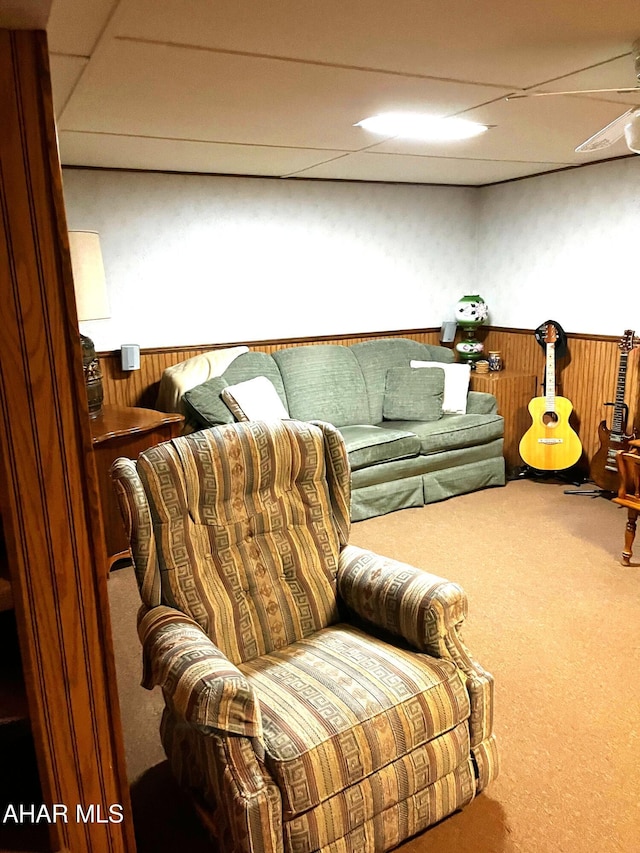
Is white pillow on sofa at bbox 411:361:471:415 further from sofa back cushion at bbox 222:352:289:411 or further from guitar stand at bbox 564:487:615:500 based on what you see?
sofa back cushion at bbox 222:352:289:411

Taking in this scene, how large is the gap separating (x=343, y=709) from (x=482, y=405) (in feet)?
11.4

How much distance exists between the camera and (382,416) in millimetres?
4910

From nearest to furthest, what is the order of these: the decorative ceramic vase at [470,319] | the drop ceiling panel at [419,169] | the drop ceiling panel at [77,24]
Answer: the drop ceiling panel at [77,24]
the drop ceiling panel at [419,169]
the decorative ceramic vase at [470,319]

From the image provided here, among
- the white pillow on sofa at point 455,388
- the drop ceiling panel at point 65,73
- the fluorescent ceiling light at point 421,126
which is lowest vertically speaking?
the white pillow on sofa at point 455,388

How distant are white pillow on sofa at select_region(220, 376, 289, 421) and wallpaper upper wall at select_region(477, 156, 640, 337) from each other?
2276 millimetres

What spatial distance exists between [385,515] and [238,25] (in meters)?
3.06

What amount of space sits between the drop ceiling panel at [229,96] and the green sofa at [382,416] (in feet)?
5.30

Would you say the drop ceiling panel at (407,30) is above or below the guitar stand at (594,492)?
above

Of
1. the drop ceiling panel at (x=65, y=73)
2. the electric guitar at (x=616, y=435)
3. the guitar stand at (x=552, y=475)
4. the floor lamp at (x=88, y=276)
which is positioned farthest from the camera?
the guitar stand at (x=552, y=475)

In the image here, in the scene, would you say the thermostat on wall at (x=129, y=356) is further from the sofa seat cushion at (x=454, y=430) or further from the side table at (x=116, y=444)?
the sofa seat cushion at (x=454, y=430)

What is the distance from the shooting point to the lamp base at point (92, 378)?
3.43m

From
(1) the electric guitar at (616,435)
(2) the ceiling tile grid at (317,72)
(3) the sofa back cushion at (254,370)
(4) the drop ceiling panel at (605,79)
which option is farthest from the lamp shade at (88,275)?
(1) the electric guitar at (616,435)

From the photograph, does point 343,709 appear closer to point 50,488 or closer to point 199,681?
point 199,681

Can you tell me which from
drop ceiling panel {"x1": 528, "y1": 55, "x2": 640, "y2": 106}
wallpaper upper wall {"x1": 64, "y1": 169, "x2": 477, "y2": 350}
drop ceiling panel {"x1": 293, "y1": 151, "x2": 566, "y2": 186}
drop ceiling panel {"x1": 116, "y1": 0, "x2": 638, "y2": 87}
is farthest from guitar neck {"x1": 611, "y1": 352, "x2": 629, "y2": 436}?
drop ceiling panel {"x1": 116, "y1": 0, "x2": 638, "y2": 87}
